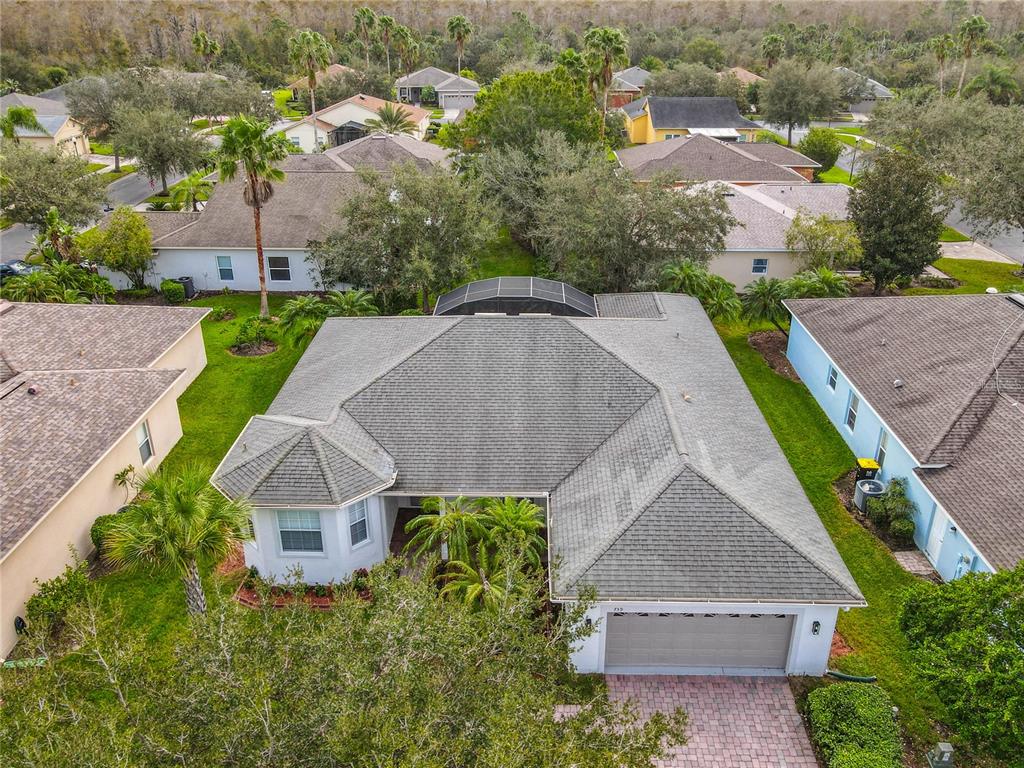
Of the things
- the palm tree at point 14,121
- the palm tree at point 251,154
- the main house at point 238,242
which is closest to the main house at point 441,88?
the palm tree at point 14,121

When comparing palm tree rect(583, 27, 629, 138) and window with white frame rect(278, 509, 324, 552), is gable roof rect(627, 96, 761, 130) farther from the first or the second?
window with white frame rect(278, 509, 324, 552)

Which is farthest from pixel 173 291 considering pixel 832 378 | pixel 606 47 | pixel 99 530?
pixel 606 47

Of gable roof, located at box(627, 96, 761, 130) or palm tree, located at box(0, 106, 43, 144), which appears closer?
palm tree, located at box(0, 106, 43, 144)

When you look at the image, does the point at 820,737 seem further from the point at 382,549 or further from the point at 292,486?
the point at 292,486

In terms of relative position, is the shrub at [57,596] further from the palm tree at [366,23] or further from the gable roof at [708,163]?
the palm tree at [366,23]

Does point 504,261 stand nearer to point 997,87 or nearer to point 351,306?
point 351,306

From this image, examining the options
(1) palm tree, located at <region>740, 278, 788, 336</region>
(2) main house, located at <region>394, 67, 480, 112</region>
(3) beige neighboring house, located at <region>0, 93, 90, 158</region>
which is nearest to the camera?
(1) palm tree, located at <region>740, 278, 788, 336</region>

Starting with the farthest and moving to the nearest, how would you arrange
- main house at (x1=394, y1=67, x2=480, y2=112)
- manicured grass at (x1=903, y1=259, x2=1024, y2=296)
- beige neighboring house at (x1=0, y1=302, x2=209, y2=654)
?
main house at (x1=394, y1=67, x2=480, y2=112)
manicured grass at (x1=903, y1=259, x2=1024, y2=296)
beige neighboring house at (x1=0, y1=302, x2=209, y2=654)

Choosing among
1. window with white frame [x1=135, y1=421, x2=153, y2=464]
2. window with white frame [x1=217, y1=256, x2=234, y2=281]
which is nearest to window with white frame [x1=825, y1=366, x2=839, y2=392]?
window with white frame [x1=135, y1=421, x2=153, y2=464]
